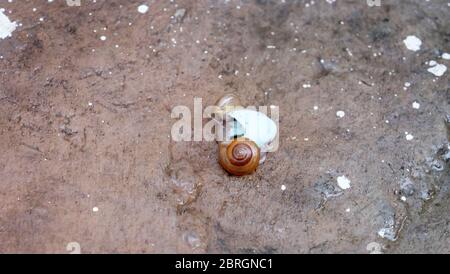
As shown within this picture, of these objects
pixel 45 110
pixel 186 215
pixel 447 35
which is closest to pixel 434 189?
pixel 447 35

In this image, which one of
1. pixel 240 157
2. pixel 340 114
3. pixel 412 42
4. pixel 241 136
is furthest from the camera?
pixel 412 42

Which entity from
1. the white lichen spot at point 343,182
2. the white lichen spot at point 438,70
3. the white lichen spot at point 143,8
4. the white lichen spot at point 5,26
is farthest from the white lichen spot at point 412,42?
the white lichen spot at point 5,26

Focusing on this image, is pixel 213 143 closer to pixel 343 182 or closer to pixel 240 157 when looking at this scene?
pixel 240 157

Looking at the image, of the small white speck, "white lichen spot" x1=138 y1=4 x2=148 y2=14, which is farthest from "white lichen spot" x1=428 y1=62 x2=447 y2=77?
"white lichen spot" x1=138 y1=4 x2=148 y2=14

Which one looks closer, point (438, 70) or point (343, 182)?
point (343, 182)

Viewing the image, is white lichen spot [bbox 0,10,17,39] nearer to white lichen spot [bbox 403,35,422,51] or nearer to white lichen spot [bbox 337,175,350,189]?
white lichen spot [bbox 337,175,350,189]

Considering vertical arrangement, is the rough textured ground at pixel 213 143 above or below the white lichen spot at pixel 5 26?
below

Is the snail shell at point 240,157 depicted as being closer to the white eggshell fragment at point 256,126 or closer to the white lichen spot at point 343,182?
the white eggshell fragment at point 256,126

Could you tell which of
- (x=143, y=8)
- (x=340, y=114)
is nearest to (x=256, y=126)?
(x=340, y=114)
